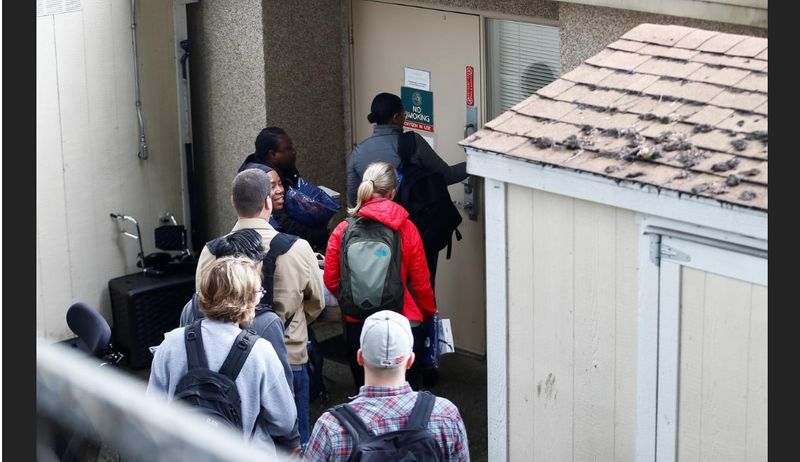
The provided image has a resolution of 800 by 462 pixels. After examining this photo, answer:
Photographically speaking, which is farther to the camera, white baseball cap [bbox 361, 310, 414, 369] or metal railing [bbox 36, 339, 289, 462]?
white baseball cap [bbox 361, 310, 414, 369]

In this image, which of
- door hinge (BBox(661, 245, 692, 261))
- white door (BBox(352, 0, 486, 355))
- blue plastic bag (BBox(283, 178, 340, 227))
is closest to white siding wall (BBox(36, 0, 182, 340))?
white door (BBox(352, 0, 486, 355))

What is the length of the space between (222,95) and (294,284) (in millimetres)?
2965

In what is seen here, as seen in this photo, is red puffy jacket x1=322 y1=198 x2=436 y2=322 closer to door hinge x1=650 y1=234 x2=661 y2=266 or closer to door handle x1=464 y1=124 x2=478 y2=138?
door handle x1=464 y1=124 x2=478 y2=138

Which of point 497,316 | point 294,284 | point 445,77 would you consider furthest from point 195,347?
point 445,77

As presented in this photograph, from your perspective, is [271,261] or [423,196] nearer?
[271,261]

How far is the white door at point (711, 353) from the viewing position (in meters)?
3.68

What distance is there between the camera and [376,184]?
5.62 meters

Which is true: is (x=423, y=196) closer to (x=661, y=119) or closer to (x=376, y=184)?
(x=376, y=184)

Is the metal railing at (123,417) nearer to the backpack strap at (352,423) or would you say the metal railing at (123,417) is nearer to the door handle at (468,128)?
the backpack strap at (352,423)

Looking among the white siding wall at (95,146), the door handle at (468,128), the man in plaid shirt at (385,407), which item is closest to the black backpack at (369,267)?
the door handle at (468,128)

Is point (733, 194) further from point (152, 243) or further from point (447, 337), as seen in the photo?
point (152, 243)

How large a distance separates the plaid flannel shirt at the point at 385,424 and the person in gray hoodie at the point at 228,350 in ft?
1.64

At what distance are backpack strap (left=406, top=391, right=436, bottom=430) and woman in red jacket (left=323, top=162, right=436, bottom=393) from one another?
1.89 m

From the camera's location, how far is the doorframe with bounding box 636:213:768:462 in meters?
3.66
